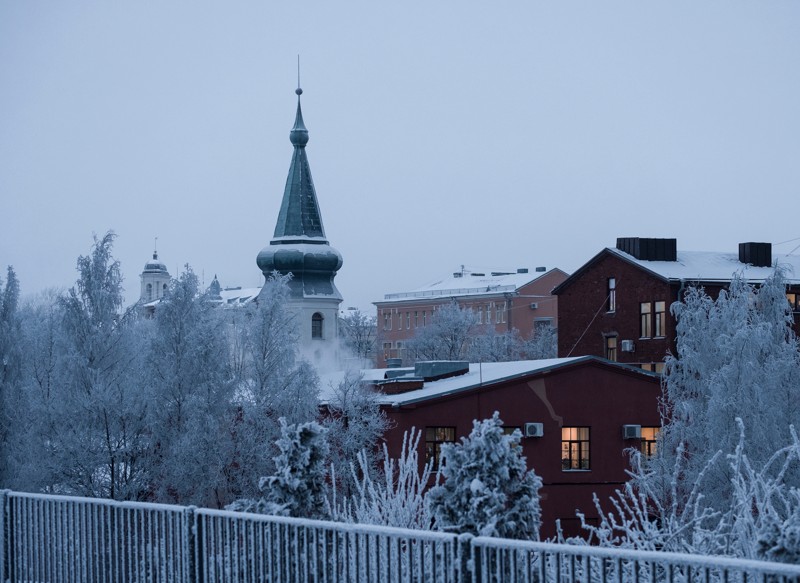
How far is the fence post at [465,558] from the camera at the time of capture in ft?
24.3

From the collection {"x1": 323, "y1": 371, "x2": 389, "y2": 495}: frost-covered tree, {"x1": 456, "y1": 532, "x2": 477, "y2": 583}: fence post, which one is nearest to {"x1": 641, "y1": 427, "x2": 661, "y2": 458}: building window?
{"x1": 323, "y1": 371, "x2": 389, "y2": 495}: frost-covered tree

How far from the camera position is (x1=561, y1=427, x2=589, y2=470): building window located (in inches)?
1460

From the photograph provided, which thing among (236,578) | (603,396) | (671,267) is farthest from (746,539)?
(671,267)

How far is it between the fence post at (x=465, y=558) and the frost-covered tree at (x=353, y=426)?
986 inches

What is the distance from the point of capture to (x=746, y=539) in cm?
938

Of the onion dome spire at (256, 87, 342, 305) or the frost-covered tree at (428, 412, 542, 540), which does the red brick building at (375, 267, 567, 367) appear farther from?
the frost-covered tree at (428, 412, 542, 540)

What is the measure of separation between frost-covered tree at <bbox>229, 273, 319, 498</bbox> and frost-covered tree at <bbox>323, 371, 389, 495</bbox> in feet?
5.55

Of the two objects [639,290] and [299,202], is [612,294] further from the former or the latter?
[299,202]

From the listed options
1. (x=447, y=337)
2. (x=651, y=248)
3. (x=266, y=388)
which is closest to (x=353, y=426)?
(x=266, y=388)

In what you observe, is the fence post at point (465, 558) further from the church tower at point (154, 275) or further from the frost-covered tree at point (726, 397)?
the church tower at point (154, 275)

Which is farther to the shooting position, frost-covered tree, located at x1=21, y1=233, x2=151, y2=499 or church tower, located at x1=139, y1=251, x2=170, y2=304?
church tower, located at x1=139, y1=251, x2=170, y2=304

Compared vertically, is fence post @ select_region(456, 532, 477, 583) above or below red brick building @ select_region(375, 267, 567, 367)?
below

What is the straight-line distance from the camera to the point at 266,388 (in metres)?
32.4

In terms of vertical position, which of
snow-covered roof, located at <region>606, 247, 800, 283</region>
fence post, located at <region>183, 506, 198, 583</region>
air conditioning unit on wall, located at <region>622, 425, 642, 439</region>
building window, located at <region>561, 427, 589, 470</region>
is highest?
snow-covered roof, located at <region>606, 247, 800, 283</region>
